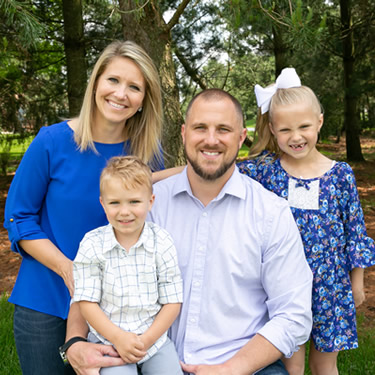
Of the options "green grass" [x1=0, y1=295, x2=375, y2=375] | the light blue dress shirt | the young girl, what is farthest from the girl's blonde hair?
"green grass" [x1=0, y1=295, x2=375, y2=375]

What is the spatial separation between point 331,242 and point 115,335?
1.29 m

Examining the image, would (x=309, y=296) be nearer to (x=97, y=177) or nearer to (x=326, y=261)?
(x=326, y=261)

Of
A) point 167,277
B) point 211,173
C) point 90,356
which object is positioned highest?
point 211,173

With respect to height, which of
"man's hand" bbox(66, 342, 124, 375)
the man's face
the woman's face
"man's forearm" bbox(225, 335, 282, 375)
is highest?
the woman's face

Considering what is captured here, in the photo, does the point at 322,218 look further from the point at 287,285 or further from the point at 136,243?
the point at 136,243

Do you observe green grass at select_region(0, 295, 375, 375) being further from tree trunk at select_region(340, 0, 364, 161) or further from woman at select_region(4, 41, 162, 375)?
tree trunk at select_region(340, 0, 364, 161)

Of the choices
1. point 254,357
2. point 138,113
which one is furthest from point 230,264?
point 138,113

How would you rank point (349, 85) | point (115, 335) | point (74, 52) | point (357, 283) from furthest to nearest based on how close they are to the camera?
point (349, 85) → point (74, 52) → point (357, 283) → point (115, 335)

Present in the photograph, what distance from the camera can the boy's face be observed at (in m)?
2.09

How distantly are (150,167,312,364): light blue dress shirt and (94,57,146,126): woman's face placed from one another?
702mm

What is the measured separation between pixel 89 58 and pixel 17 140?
7.73 ft

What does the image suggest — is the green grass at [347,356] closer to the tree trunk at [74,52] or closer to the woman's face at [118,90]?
the woman's face at [118,90]

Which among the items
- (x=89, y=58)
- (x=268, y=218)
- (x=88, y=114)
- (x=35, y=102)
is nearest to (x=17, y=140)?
(x=35, y=102)

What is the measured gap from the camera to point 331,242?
255 cm
